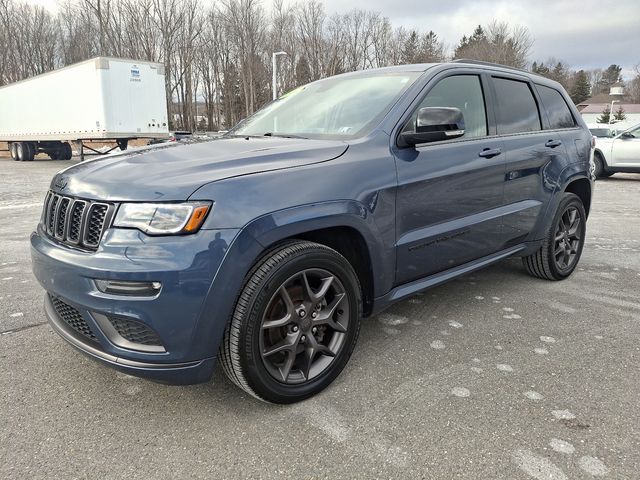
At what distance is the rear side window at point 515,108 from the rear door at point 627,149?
11034 mm

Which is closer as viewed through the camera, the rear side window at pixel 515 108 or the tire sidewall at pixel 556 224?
the rear side window at pixel 515 108

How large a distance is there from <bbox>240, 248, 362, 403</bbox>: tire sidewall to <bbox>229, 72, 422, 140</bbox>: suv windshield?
2.70ft

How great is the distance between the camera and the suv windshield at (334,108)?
9.89 feet

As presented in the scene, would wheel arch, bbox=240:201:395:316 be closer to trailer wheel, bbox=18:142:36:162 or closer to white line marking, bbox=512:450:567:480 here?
white line marking, bbox=512:450:567:480

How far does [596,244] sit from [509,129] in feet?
10.2

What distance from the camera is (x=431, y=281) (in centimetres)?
316

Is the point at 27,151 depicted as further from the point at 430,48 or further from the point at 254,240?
the point at 430,48

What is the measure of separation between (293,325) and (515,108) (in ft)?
8.70

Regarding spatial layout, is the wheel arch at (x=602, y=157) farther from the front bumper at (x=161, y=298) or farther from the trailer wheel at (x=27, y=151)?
the trailer wheel at (x=27, y=151)

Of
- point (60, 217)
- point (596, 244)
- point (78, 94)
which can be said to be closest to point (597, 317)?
point (596, 244)

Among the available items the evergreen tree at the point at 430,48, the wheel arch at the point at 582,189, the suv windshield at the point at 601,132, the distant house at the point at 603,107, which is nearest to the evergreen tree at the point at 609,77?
the distant house at the point at 603,107

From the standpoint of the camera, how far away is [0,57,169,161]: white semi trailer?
17.6m

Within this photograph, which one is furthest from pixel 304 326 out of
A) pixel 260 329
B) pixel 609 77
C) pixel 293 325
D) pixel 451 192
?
pixel 609 77

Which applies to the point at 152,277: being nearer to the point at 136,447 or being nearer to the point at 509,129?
the point at 136,447
